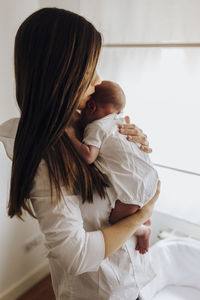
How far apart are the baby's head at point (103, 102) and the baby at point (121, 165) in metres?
0.07

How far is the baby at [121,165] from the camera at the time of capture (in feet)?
3.19

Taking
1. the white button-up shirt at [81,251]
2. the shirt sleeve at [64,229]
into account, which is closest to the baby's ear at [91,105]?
the white button-up shirt at [81,251]

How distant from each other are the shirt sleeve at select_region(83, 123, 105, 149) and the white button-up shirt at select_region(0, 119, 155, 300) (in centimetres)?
18

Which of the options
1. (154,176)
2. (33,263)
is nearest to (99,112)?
(154,176)

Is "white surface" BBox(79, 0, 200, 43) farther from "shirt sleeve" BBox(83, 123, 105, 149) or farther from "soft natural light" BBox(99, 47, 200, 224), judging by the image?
"shirt sleeve" BBox(83, 123, 105, 149)

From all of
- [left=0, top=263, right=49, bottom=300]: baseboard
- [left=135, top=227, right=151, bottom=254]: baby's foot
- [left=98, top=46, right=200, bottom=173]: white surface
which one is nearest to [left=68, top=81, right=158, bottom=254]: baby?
[left=135, top=227, right=151, bottom=254]: baby's foot

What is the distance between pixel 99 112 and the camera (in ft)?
3.81

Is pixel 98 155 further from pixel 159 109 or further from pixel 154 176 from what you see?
pixel 159 109

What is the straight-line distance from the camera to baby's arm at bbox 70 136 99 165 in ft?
3.09

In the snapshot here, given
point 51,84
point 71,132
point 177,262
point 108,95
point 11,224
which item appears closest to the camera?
point 51,84

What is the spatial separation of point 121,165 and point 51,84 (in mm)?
380

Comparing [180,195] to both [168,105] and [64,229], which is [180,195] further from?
[64,229]

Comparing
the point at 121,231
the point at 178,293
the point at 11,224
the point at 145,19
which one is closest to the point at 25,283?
the point at 11,224

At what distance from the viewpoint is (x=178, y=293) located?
1704 mm
